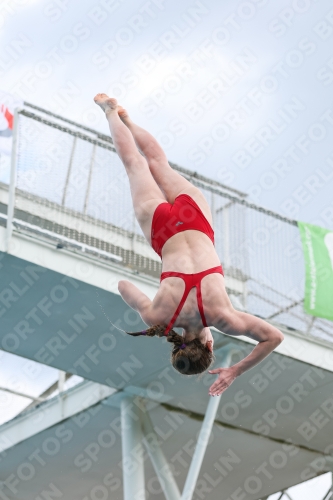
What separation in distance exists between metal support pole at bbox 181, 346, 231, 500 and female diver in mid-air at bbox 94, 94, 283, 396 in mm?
5622

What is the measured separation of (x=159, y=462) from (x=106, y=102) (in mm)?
7396

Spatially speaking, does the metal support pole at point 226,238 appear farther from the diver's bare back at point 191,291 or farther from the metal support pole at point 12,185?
the diver's bare back at point 191,291

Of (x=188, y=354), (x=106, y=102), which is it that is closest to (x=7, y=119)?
(x=106, y=102)

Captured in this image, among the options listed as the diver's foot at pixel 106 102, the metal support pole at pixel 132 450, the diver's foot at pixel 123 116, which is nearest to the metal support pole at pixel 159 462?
the metal support pole at pixel 132 450

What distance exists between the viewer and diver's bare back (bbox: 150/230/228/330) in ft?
21.3

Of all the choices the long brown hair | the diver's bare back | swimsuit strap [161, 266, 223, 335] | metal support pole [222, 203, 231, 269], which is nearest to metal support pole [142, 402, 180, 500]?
metal support pole [222, 203, 231, 269]

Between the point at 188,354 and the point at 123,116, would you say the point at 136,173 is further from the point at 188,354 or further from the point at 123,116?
the point at 188,354

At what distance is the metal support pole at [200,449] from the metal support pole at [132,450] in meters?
1.01

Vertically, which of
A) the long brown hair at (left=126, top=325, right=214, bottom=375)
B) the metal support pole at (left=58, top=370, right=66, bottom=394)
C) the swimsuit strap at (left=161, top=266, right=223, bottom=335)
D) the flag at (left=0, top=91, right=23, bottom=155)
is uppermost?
the flag at (left=0, top=91, right=23, bottom=155)

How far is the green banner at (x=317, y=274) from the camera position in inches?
464

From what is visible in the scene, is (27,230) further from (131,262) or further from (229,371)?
(229,371)

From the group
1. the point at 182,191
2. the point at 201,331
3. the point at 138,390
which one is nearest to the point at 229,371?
the point at 201,331

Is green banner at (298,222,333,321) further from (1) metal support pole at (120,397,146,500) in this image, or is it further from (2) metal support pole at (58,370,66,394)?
(2) metal support pole at (58,370,66,394)

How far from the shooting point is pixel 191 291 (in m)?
6.50
